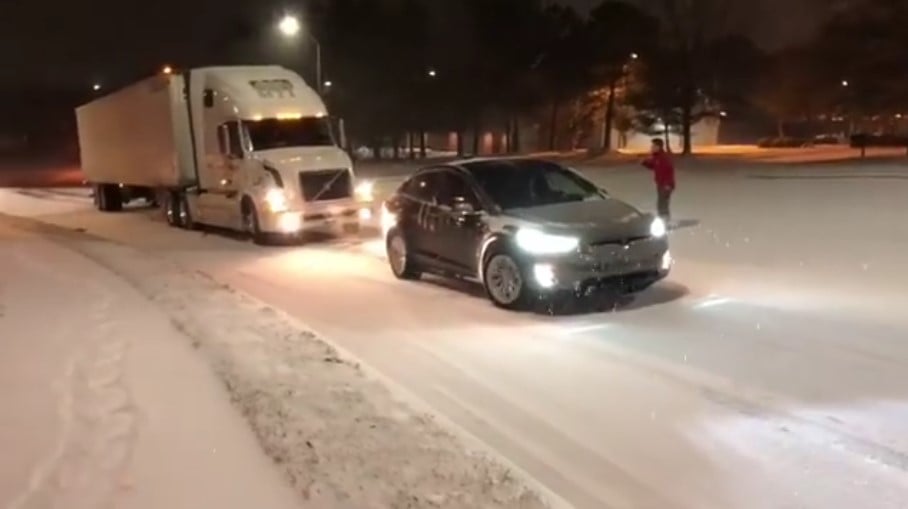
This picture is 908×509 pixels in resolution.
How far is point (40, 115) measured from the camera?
124188 millimetres

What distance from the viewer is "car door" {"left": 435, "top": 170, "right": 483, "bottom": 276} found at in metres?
12.9

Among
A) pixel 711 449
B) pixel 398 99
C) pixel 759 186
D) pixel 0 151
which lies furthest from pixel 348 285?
pixel 0 151

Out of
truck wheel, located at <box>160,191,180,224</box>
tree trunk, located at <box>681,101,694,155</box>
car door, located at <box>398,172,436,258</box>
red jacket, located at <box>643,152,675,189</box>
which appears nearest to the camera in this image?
car door, located at <box>398,172,436,258</box>

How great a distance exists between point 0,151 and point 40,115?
6.79 m

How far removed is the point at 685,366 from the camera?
903 centimetres

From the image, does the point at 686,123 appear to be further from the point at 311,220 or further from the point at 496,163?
the point at 496,163

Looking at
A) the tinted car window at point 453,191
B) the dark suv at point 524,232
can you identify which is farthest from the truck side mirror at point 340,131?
the tinted car window at point 453,191

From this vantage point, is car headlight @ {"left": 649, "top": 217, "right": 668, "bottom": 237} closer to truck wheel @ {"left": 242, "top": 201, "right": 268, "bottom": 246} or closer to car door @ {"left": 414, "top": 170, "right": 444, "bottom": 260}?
car door @ {"left": 414, "top": 170, "right": 444, "bottom": 260}

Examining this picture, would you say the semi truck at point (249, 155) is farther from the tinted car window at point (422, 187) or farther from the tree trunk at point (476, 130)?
the tree trunk at point (476, 130)

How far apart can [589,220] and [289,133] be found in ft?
38.1

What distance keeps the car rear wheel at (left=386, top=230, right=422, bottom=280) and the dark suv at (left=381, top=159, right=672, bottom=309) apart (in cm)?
2

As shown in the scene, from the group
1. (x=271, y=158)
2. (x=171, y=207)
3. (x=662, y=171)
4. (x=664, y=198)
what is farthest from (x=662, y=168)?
(x=171, y=207)

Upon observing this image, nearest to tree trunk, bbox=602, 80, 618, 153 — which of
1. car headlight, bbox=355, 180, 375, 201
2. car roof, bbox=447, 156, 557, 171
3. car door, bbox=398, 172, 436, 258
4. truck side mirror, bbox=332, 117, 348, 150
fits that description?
truck side mirror, bbox=332, 117, 348, 150

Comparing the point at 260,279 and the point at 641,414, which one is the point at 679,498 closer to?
the point at 641,414
